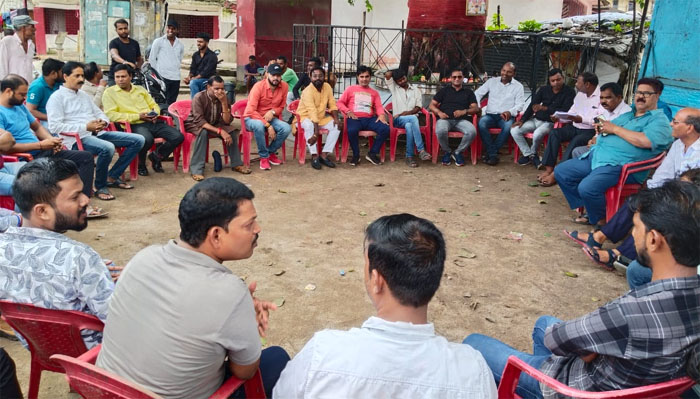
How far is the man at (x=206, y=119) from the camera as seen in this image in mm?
6934

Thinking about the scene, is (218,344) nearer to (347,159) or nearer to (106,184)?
(106,184)

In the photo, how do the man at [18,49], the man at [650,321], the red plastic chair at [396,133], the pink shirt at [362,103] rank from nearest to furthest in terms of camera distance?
the man at [650,321] → the man at [18,49] → the pink shirt at [362,103] → the red plastic chair at [396,133]

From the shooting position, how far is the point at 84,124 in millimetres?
5934

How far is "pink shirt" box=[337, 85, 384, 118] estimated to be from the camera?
317 inches

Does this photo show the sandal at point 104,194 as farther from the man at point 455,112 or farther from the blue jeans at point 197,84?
the man at point 455,112

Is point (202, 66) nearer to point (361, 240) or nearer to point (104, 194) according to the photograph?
point (104, 194)

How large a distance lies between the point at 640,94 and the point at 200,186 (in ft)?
15.1

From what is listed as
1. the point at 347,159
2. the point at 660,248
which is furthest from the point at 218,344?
the point at 347,159

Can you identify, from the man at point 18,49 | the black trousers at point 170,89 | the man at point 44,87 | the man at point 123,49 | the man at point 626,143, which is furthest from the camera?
the black trousers at point 170,89

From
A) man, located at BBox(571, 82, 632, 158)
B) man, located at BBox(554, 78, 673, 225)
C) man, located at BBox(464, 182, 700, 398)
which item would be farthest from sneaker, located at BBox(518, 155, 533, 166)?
man, located at BBox(464, 182, 700, 398)

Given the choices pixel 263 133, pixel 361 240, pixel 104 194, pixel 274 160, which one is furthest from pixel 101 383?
pixel 274 160

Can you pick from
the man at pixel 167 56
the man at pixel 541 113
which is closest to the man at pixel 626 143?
the man at pixel 541 113

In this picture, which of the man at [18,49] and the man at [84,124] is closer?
the man at [84,124]

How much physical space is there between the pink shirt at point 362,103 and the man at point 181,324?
6195 mm
